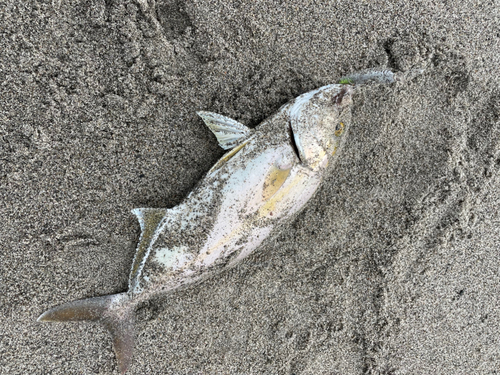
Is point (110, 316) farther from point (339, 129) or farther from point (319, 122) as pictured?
point (339, 129)

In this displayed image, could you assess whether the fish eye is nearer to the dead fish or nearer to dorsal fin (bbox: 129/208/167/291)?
the dead fish

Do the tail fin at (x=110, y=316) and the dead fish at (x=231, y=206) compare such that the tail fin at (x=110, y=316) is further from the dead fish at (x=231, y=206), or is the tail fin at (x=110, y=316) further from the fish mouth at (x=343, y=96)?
the fish mouth at (x=343, y=96)

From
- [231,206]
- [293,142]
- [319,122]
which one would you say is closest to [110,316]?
[231,206]

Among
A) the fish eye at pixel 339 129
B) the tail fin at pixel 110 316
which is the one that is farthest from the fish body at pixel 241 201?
the tail fin at pixel 110 316

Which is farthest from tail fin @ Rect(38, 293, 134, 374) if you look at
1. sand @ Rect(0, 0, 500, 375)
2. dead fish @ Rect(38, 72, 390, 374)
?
sand @ Rect(0, 0, 500, 375)

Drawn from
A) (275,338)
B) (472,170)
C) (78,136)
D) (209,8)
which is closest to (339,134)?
(472,170)

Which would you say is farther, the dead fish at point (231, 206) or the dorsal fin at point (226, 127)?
the dorsal fin at point (226, 127)

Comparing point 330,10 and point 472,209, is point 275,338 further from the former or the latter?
point 330,10
